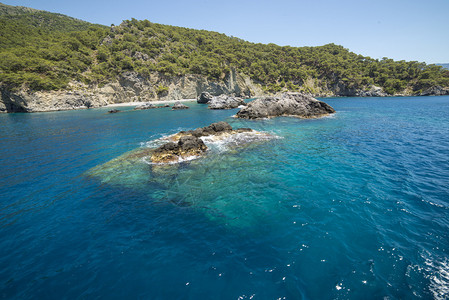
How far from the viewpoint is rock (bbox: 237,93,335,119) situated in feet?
130

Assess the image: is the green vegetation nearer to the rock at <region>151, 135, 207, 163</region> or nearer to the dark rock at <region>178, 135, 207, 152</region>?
the rock at <region>151, 135, 207, 163</region>

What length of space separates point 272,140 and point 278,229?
49.1 ft

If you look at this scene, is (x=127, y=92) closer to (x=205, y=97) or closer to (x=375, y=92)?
(x=205, y=97)

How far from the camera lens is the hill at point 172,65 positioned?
2800 inches

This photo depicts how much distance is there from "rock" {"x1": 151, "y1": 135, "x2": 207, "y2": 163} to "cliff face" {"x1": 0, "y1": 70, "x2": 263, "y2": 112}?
73.5m

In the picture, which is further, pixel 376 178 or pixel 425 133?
pixel 425 133

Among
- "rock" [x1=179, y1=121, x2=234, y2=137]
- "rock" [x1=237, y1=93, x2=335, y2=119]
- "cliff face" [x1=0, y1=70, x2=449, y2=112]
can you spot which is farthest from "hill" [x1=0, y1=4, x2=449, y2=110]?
"rock" [x1=179, y1=121, x2=234, y2=137]

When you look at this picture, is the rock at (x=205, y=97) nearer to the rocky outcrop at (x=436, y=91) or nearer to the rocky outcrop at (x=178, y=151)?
the rocky outcrop at (x=178, y=151)

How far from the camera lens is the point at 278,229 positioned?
25.3ft

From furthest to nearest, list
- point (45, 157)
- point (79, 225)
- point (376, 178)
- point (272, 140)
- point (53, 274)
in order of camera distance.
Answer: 1. point (272, 140)
2. point (45, 157)
3. point (376, 178)
4. point (79, 225)
5. point (53, 274)

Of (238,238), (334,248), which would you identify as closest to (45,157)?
(238,238)

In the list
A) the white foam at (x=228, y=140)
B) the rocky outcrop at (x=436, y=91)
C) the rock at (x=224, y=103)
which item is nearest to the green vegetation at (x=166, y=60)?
the rocky outcrop at (x=436, y=91)

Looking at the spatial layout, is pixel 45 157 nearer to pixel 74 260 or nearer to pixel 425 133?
pixel 74 260

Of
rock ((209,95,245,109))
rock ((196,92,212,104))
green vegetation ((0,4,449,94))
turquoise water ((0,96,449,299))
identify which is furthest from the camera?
rock ((196,92,212,104))
